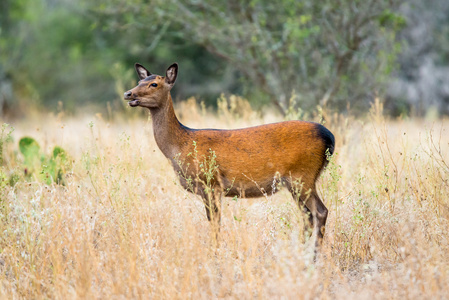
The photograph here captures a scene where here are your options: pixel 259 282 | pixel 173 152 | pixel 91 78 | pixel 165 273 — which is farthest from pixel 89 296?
pixel 91 78

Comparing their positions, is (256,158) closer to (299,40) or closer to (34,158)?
(34,158)

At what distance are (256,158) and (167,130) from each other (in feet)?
3.06

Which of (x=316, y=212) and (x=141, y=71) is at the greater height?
(x=141, y=71)

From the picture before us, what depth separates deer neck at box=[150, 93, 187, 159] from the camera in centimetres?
498

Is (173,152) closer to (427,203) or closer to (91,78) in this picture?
(427,203)

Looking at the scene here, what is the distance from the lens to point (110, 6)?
1148 centimetres

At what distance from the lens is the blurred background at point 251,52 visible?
10.8m

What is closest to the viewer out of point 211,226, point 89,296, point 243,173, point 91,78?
point 89,296

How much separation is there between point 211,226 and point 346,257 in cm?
123

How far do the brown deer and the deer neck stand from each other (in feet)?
0.11

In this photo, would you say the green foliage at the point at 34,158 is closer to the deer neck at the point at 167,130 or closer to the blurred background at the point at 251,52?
the blurred background at the point at 251,52

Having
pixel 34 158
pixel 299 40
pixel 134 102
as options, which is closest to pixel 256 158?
pixel 134 102

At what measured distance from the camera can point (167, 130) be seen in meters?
5.00

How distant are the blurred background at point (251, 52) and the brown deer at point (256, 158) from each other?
6.16 feet
